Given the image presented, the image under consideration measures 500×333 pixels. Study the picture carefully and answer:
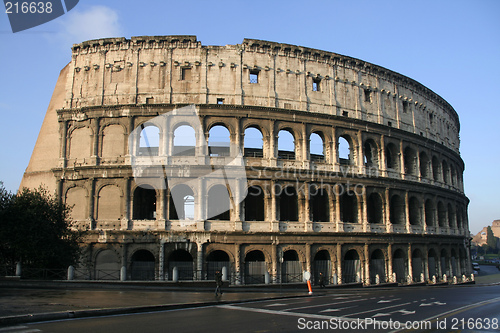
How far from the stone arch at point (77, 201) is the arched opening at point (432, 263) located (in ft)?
95.8

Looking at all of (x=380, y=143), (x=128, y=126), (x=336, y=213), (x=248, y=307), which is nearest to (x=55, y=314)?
(x=248, y=307)

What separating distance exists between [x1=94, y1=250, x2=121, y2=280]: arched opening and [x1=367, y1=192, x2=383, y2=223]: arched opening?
2032 cm

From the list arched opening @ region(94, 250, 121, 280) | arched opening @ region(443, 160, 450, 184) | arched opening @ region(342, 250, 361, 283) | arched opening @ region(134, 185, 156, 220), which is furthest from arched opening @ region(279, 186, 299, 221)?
arched opening @ region(443, 160, 450, 184)

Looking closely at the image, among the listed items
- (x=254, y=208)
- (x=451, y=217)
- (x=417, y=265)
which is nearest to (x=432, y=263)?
(x=417, y=265)

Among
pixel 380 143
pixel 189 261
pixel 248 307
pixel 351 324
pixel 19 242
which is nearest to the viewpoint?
pixel 351 324

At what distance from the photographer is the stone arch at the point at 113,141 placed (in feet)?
98.2

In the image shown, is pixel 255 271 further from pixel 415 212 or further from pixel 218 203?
pixel 415 212

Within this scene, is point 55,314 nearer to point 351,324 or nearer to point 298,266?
point 351,324

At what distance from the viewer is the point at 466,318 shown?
12719 millimetres

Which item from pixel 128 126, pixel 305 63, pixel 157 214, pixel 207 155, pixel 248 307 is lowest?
pixel 248 307

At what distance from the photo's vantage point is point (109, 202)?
2941cm

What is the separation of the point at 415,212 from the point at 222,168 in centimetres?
1920

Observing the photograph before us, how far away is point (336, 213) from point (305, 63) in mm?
12031

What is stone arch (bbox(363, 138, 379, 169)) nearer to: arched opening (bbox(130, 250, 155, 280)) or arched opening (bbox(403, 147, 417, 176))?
arched opening (bbox(403, 147, 417, 176))
